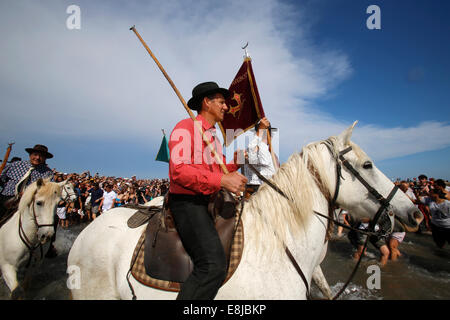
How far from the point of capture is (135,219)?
8.31 feet

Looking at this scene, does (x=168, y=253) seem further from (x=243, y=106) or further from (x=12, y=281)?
(x=12, y=281)

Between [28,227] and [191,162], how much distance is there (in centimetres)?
456

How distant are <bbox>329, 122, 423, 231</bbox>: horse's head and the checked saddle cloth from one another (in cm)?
131

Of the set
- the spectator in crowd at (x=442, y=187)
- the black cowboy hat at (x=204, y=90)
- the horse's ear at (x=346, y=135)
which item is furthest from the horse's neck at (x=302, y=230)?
the spectator in crowd at (x=442, y=187)

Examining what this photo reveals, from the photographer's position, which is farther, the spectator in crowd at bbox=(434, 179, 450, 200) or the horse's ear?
the spectator in crowd at bbox=(434, 179, 450, 200)

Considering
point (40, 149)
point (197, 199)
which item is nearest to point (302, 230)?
point (197, 199)

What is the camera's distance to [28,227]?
4164 mm

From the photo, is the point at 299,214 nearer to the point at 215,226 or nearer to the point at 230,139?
the point at 215,226

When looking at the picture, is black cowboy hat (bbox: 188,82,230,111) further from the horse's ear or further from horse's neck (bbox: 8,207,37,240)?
horse's neck (bbox: 8,207,37,240)

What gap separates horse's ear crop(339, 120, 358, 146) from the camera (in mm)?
2316

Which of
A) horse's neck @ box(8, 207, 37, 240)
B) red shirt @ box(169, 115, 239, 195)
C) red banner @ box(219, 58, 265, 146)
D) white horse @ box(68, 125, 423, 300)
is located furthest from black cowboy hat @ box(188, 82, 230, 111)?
horse's neck @ box(8, 207, 37, 240)

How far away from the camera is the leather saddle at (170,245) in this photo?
194cm

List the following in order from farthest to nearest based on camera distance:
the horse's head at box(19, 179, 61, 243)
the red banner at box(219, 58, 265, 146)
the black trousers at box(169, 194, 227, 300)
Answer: the horse's head at box(19, 179, 61, 243) < the red banner at box(219, 58, 265, 146) < the black trousers at box(169, 194, 227, 300)
